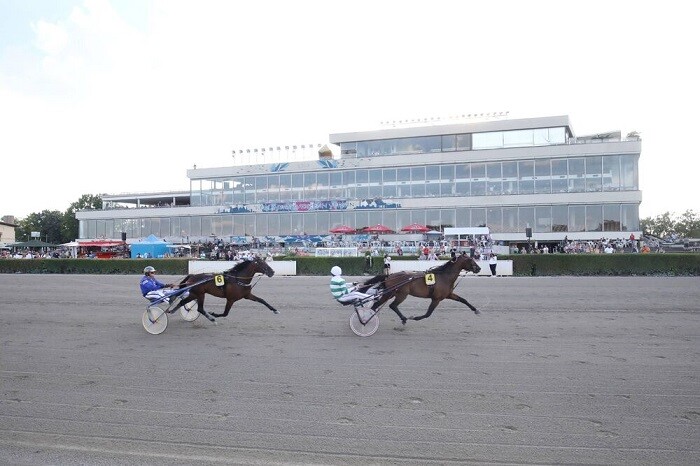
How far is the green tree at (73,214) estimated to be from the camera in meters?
83.4

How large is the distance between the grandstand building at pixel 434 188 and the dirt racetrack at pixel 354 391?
1320 inches

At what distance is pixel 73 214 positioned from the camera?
279ft

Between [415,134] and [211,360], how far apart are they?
4372 cm

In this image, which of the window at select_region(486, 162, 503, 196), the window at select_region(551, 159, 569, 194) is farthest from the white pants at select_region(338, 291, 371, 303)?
the window at select_region(551, 159, 569, 194)

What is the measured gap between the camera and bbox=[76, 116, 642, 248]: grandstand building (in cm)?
4197

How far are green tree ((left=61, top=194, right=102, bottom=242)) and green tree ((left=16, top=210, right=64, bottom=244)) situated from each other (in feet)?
4.21

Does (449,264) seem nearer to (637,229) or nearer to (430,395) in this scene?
(430,395)

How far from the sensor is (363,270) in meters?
25.8

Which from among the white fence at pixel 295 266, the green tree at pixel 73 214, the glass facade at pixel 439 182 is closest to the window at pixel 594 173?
the glass facade at pixel 439 182

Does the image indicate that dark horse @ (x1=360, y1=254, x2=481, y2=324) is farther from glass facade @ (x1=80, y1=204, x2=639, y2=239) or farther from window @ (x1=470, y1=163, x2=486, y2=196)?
window @ (x1=470, y1=163, x2=486, y2=196)

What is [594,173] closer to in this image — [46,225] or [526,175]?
[526,175]

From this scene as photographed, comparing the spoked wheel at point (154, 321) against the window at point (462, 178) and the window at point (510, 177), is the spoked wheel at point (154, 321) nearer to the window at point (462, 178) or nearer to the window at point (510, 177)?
the window at point (462, 178)

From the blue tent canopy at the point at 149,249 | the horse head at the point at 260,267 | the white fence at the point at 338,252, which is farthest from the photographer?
the blue tent canopy at the point at 149,249

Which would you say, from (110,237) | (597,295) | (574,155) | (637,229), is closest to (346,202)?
(574,155)
